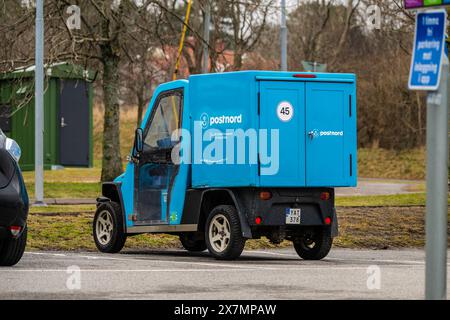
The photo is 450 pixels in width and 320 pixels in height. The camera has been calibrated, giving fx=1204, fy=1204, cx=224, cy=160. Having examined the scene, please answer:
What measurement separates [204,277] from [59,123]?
2842 centimetres

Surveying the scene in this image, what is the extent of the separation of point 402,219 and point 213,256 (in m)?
6.51

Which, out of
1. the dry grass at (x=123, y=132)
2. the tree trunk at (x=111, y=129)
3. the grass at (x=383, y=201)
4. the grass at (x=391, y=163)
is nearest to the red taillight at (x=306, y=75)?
the grass at (x=383, y=201)

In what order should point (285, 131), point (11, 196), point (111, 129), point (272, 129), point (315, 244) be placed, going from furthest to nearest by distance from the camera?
1. point (111, 129)
2. point (315, 244)
3. point (285, 131)
4. point (272, 129)
5. point (11, 196)

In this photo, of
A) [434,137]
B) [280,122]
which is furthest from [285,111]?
[434,137]

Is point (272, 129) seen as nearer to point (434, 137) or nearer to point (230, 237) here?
point (230, 237)

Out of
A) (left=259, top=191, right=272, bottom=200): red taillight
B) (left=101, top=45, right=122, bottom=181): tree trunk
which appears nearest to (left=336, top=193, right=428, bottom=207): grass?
(left=101, top=45, right=122, bottom=181): tree trunk

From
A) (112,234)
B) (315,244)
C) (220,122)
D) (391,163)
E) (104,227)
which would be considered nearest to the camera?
(220,122)

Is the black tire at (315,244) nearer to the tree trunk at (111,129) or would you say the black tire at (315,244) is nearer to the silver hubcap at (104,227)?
the silver hubcap at (104,227)

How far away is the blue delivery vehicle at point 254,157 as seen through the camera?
48.0 ft

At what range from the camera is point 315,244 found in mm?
15695

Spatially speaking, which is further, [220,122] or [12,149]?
[220,122]

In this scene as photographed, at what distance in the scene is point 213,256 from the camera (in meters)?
→ 15.2

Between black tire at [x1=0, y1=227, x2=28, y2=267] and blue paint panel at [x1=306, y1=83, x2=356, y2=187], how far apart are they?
12.4 ft
